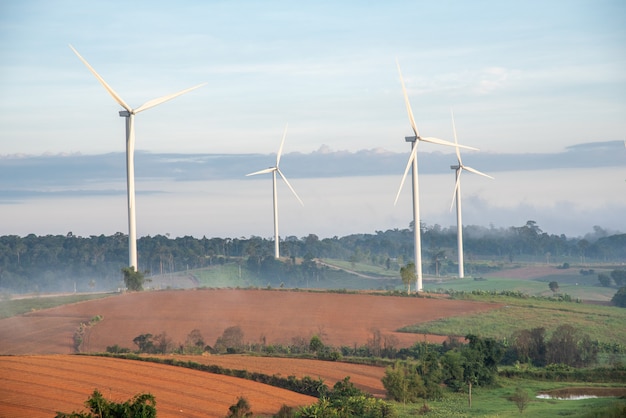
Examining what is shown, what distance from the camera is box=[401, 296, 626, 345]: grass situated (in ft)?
341

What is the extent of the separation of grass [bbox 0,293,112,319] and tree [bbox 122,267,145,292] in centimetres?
400

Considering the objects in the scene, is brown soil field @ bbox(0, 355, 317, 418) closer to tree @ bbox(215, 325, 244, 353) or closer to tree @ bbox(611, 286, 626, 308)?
tree @ bbox(215, 325, 244, 353)

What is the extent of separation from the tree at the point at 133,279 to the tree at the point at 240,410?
2966 inches

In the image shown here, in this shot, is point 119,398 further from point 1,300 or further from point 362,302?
point 1,300

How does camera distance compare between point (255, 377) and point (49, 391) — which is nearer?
point (49, 391)

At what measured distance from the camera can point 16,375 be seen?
66.6 meters

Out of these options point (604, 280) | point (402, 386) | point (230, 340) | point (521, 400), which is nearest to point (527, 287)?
point (604, 280)

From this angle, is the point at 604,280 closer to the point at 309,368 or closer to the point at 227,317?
the point at 227,317

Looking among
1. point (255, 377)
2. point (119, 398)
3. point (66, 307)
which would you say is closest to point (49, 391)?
point (119, 398)

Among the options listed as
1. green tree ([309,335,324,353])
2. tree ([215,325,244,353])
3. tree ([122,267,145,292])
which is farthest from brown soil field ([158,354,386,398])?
tree ([122,267,145,292])

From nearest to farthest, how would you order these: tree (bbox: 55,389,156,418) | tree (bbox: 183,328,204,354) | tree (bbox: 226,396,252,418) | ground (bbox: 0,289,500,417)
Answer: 1. tree (bbox: 55,389,156,418)
2. tree (bbox: 226,396,252,418)
3. ground (bbox: 0,289,500,417)
4. tree (bbox: 183,328,204,354)

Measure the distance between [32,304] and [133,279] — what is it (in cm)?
1418

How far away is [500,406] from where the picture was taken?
6531 cm

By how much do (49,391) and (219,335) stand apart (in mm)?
41240
